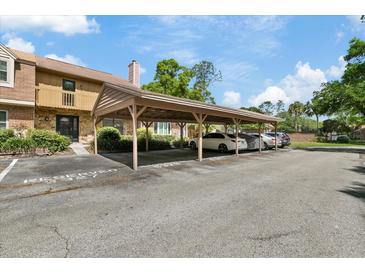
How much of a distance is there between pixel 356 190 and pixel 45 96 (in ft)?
62.2

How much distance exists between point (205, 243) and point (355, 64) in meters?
23.5

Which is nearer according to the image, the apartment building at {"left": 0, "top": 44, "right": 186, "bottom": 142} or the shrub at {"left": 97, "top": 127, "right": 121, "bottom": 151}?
the apartment building at {"left": 0, "top": 44, "right": 186, "bottom": 142}

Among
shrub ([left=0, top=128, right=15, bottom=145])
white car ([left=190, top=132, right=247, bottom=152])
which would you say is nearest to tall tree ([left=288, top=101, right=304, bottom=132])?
white car ([left=190, top=132, right=247, bottom=152])

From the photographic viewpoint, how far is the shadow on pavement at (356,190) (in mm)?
5562

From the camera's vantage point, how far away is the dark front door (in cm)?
1739

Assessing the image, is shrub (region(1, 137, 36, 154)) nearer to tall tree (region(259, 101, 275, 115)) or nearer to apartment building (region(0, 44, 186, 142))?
apartment building (region(0, 44, 186, 142))

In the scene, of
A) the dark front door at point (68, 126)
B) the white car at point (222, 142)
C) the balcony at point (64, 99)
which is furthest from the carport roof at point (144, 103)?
the dark front door at point (68, 126)

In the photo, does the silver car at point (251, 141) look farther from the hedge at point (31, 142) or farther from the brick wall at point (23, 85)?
the brick wall at point (23, 85)

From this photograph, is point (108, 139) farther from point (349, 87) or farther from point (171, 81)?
point (349, 87)

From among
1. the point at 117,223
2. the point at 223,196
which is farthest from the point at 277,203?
the point at 117,223

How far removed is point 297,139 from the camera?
115 ft

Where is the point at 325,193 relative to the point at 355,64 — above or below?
below

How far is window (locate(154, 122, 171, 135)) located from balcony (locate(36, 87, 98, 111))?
26.4 feet
